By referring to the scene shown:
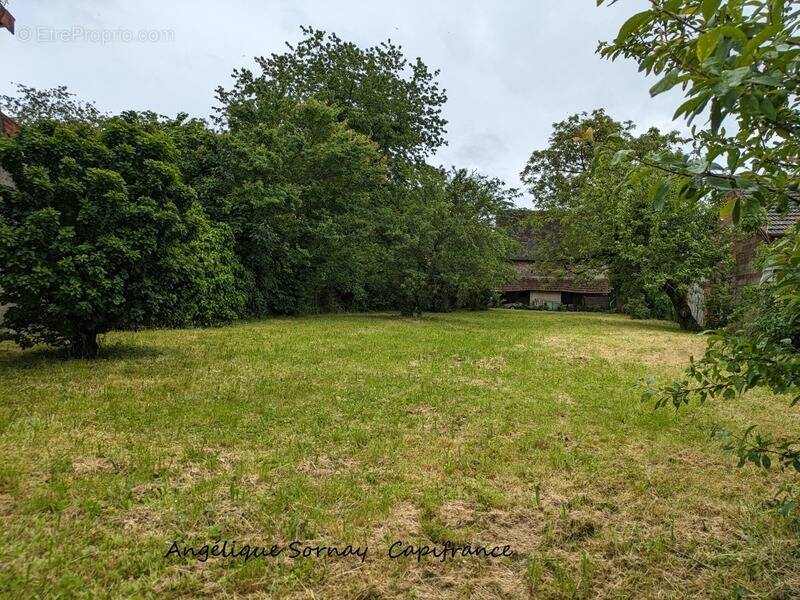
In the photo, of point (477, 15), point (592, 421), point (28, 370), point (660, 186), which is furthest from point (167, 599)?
point (477, 15)

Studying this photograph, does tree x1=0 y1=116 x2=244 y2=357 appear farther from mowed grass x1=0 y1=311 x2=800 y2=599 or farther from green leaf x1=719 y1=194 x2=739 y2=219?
green leaf x1=719 y1=194 x2=739 y2=219

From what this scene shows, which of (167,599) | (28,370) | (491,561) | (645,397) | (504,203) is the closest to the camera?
(167,599)

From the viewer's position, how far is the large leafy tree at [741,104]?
3.43ft

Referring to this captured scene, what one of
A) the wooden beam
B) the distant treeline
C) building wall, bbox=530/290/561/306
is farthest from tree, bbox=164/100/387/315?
building wall, bbox=530/290/561/306

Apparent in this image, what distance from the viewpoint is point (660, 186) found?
1.23 metres

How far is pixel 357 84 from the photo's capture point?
2200 centimetres

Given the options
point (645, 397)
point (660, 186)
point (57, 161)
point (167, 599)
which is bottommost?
point (167, 599)

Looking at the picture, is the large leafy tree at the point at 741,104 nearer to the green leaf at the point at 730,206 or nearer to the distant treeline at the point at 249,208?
the green leaf at the point at 730,206

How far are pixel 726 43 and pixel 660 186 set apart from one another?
0.35 metres

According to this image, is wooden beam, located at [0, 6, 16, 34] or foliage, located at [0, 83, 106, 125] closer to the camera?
wooden beam, located at [0, 6, 16, 34]

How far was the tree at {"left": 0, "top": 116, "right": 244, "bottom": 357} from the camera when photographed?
Result: 603 cm

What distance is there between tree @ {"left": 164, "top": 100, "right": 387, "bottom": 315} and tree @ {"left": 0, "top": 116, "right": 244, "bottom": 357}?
7.21m

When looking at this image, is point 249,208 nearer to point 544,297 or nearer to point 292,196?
point 292,196

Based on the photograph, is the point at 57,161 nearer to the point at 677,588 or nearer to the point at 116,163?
the point at 116,163
